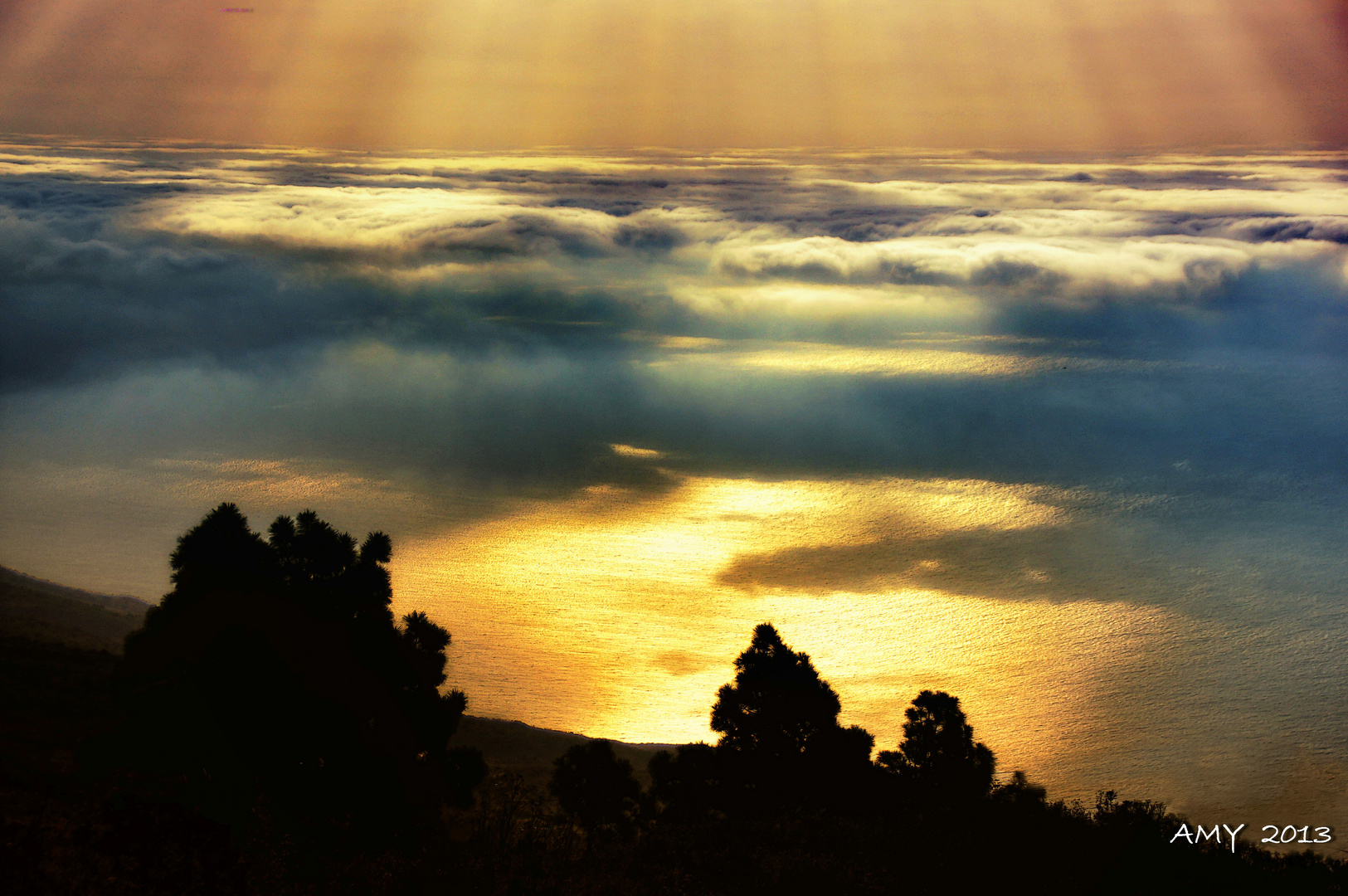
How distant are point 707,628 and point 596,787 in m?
64.2

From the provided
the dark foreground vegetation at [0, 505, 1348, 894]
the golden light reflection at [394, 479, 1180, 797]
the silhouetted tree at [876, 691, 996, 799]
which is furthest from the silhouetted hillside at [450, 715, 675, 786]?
the dark foreground vegetation at [0, 505, 1348, 894]

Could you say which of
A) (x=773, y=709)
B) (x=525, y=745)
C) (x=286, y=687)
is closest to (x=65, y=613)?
(x=525, y=745)

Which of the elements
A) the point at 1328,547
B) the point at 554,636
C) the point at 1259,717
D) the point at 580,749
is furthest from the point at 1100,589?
the point at 580,749

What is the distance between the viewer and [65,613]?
2761 inches

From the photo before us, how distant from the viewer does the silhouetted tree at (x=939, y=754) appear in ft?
82.4

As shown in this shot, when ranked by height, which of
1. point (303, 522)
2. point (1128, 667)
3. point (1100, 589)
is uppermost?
point (1100, 589)

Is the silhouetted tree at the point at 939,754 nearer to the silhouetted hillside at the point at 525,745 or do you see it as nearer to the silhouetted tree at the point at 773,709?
the silhouetted tree at the point at 773,709

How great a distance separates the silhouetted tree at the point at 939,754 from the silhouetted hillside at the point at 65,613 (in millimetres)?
44228

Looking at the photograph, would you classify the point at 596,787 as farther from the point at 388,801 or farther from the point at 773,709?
the point at 388,801

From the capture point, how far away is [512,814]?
22.2m

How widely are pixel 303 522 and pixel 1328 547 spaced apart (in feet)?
426

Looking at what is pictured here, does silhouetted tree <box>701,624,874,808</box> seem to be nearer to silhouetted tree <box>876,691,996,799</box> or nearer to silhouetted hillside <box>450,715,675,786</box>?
silhouetted tree <box>876,691,996,799</box>

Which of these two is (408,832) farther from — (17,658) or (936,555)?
(936,555)

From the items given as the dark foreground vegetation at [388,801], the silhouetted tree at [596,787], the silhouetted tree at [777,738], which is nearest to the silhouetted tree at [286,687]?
the dark foreground vegetation at [388,801]
